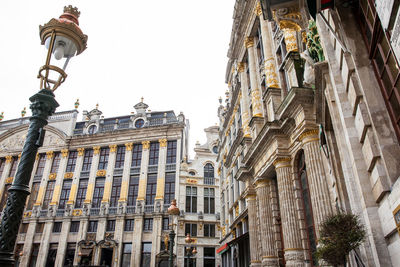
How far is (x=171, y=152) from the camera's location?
3516cm

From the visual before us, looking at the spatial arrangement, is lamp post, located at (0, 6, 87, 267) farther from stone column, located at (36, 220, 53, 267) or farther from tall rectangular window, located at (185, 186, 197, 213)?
stone column, located at (36, 220, 53, 267)

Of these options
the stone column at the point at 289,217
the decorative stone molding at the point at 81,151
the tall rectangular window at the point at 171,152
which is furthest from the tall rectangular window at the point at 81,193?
the stone column at the point at 289,217

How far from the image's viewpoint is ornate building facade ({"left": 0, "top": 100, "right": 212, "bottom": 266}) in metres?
30.7

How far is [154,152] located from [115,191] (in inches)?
248

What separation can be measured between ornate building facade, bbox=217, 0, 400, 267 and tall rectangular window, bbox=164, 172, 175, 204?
31.0 ft

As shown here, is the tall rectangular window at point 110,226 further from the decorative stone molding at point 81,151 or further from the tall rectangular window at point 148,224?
the decorative stone molding at point 81,151

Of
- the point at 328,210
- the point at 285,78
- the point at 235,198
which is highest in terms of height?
the point at 285,78

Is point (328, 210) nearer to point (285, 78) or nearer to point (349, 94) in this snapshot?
point (349, 94)

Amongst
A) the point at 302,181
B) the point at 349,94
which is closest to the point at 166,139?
the point at 302,181

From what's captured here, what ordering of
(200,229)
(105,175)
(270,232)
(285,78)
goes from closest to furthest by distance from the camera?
(270,232) < (285,78) < (200,229) < (105,175)

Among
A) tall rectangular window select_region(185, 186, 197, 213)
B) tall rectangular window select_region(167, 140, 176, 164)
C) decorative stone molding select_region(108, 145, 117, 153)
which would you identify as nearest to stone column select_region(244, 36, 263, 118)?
tall rectangular window select_region(185, 186, 197, 213)

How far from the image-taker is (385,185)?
433 centimetres

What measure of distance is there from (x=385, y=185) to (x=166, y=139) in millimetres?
32196

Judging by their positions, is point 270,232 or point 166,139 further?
point 166,139
